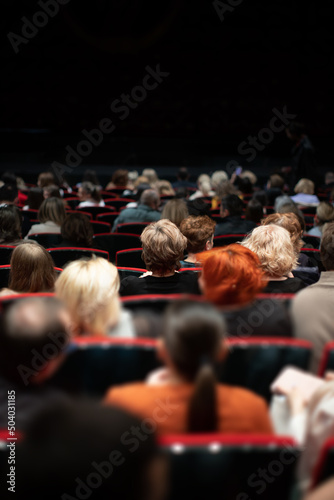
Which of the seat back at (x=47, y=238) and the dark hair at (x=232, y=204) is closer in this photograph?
the seat back at (x=47, y=238)

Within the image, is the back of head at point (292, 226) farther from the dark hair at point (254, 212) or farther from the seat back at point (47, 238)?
the seat back at point (47, 238)

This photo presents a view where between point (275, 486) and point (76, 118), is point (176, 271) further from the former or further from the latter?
point (76, 118)

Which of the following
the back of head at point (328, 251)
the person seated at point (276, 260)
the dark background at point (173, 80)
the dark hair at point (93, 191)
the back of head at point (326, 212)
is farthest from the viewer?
the dark background at point (173, 80)

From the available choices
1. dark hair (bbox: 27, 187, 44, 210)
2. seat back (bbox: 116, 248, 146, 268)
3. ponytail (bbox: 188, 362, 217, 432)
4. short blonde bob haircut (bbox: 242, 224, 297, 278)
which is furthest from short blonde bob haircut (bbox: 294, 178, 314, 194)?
ponytail (bbox: 188, 362, 217, 432)

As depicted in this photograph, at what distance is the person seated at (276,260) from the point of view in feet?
9.50

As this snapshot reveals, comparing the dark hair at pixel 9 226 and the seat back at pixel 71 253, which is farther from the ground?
the dark hair at pixel 9 226

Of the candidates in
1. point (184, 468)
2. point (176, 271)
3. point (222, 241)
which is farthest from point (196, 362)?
point (222, 241)

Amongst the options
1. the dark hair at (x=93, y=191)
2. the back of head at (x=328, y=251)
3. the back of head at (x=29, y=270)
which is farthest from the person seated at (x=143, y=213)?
the back of head at (x=328, y=251)

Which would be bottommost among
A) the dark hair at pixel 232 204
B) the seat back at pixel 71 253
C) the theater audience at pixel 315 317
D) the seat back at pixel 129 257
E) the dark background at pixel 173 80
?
the seat back at pixel 129 257

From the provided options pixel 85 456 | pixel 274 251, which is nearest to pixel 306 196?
pixel 274 251

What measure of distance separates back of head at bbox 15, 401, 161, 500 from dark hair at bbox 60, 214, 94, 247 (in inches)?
108

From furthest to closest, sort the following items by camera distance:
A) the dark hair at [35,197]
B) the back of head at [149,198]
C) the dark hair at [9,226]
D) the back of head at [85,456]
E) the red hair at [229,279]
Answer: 1. the dark hair at [35,197]
2. the back of head at [149,198]
3. the dark hair at [9,226]
4. the red hair at [229,279]
5. the back of head at [85,456]

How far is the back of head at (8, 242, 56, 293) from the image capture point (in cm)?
272

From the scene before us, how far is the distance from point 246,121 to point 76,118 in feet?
14.3
